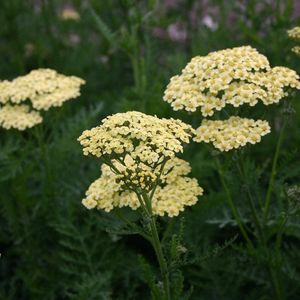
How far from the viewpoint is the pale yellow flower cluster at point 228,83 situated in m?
2.65

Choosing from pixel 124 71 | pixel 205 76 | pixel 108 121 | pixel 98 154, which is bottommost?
pixel 98 154

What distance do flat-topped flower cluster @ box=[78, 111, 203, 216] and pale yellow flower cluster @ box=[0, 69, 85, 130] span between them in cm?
70

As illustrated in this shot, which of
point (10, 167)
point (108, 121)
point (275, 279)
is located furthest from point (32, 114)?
point (275, 279)

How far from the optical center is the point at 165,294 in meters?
2.46

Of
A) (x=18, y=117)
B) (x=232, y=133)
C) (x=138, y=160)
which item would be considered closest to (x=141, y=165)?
(x=138, y=160)

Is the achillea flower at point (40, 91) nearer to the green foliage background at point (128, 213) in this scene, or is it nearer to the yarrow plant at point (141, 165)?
the green foliage background at point (128, 213)

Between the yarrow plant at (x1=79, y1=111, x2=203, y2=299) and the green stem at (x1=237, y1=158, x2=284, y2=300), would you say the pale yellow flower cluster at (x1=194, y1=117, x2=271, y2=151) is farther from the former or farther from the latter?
the green stem at (x1=237, y1=158, x2=284, y2=300)

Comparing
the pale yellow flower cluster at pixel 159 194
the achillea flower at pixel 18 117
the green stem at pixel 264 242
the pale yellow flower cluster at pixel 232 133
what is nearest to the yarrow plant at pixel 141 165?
the pale yellow flower cluster at pixel 159 194

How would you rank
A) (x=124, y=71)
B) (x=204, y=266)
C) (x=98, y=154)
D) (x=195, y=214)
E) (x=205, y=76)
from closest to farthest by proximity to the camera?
1. (x=98, y=154)
2. (x=205, y=76)
3. (x=204, y=266)
4. (x=195, y=214)
5. (x=124, y=71)

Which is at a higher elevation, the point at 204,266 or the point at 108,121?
→ the point at 108,121

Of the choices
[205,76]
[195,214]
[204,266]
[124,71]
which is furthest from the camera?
[124,71]

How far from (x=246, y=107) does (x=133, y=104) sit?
1053 mm

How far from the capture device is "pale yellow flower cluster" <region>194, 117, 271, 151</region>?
8.41ft

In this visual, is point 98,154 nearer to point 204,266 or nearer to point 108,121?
point 108,121
